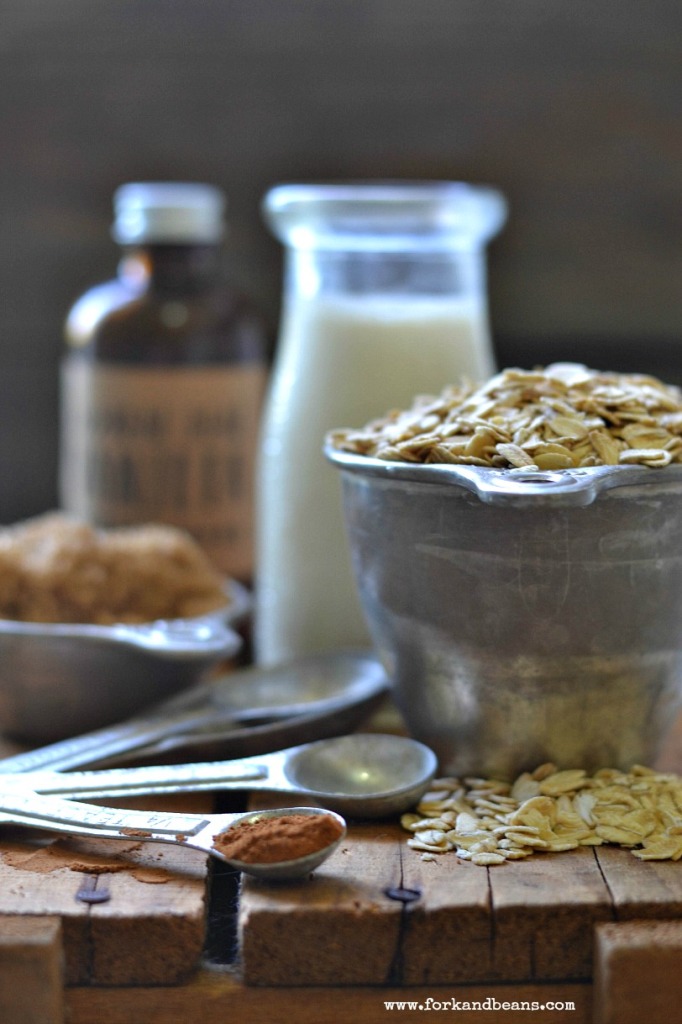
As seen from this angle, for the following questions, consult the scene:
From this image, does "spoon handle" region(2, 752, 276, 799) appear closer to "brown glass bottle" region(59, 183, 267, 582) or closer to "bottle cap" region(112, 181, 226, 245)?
"brown glass bottle" region(59, 183, 267, 582)

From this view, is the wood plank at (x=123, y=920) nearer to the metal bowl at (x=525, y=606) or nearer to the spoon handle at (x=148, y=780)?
the spoon handle at (x=148, y=780)

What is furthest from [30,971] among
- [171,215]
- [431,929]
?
[171,215]

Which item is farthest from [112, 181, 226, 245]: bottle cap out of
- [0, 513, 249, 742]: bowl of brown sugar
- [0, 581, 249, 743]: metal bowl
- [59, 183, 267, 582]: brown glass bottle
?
[0, 581, 249, 743]: metal bowl

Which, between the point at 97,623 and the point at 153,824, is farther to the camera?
the point at 97,623

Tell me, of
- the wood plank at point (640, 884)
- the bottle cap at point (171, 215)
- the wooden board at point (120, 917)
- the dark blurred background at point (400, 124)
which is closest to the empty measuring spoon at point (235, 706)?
the wooden board at point (120, 917)

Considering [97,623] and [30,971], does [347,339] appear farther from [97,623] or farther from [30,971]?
[30,971]

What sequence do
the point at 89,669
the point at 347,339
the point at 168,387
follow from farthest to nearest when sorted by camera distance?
1. the point at 168,387
2. the point at 347,339
3. the point at 89,669

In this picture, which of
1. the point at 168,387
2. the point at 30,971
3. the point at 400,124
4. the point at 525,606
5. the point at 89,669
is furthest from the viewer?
the point at 400,124

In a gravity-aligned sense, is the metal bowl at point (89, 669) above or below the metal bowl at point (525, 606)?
below
